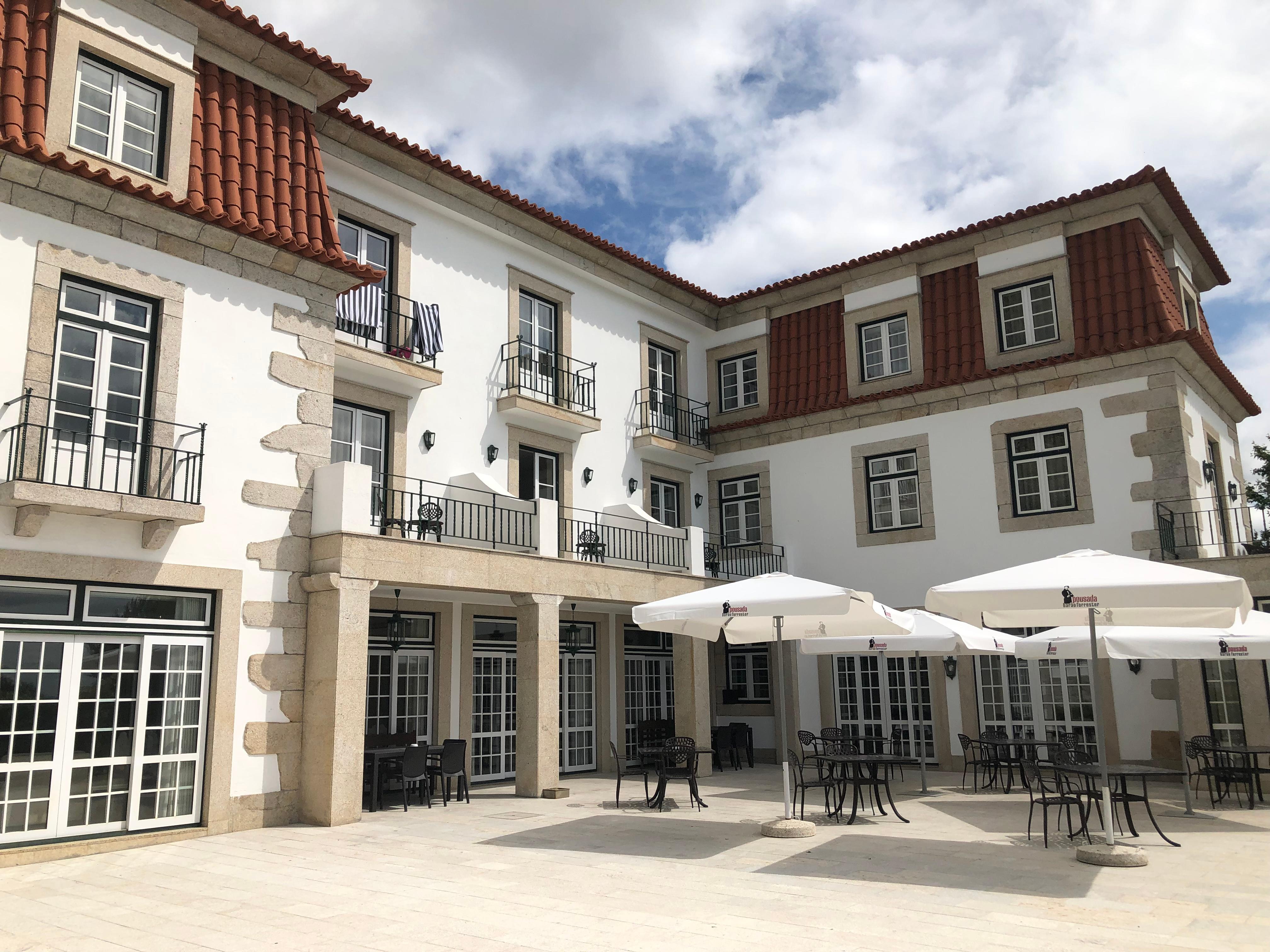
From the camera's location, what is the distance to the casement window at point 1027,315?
15.8m

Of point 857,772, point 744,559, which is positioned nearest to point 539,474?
point 744,559

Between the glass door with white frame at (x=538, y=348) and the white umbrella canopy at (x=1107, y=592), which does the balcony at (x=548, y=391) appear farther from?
the white umbrella canopy at (x=1107, y=592)

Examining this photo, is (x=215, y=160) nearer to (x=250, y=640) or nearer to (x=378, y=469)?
(x=378, y=469)

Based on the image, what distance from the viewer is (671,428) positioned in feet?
60.1

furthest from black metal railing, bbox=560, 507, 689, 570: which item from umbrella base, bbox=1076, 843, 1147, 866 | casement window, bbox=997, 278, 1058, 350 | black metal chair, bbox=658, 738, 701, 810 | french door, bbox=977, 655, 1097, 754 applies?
umbrella base, bbox=1076, 843, 1147, 866

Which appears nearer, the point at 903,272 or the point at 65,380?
the point at 65,380

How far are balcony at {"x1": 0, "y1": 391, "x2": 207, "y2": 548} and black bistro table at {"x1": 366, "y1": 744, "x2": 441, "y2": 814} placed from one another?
12.0 ft

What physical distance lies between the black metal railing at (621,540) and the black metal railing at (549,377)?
5.87ft

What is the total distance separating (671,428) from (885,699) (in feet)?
20.5

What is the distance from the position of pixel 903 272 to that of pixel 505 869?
1331cm

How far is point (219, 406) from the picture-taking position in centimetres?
1006

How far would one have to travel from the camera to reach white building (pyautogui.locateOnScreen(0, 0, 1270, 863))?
902 cm

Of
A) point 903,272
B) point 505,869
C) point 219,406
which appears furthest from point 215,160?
point 903,272

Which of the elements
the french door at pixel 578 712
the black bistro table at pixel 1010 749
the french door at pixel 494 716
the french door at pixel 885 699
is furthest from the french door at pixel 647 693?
the black bistro table at pixel 1010 749
